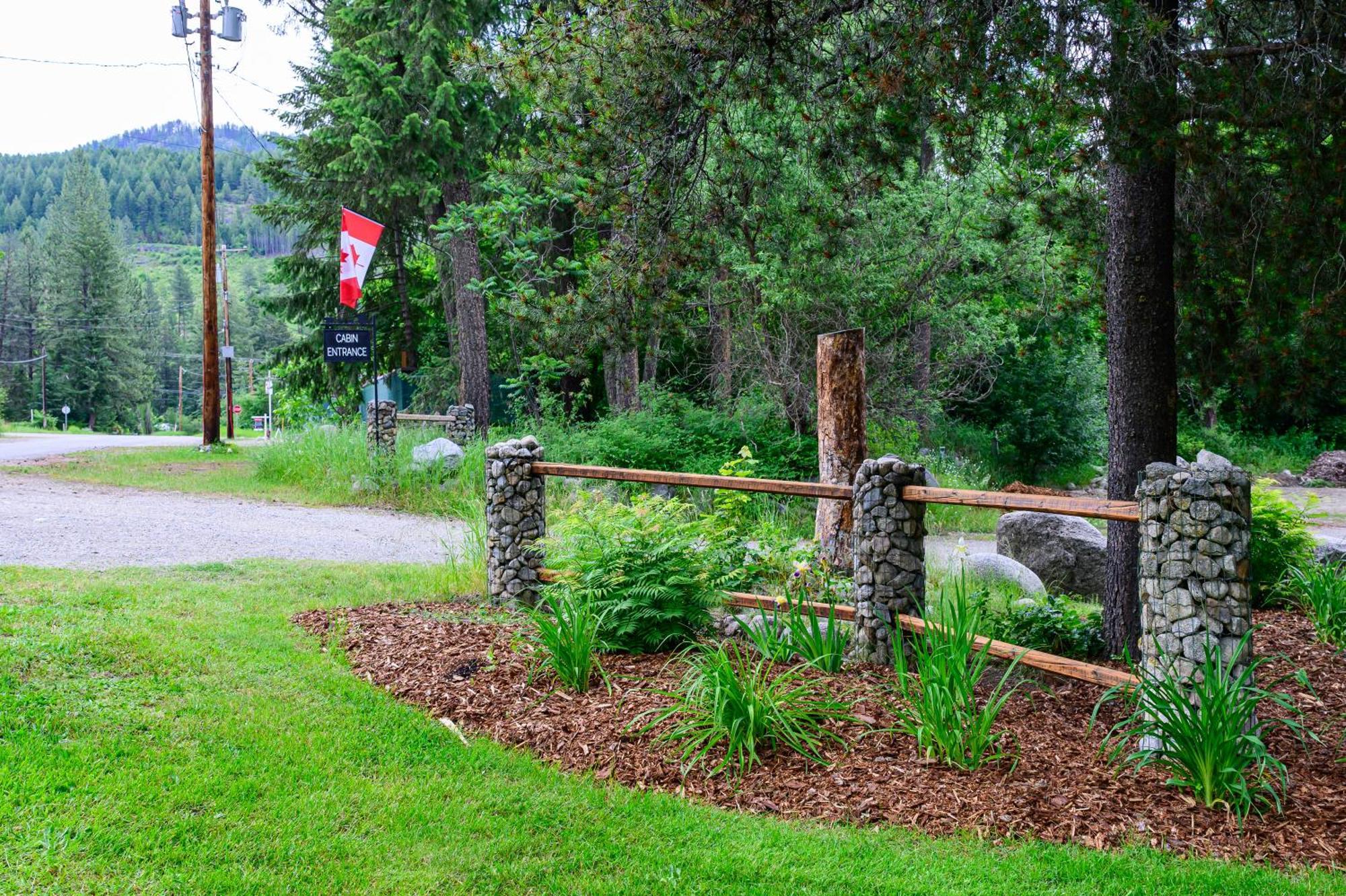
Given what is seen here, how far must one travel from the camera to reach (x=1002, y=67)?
15.9 ft

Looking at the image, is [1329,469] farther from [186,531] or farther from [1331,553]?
[186,531]

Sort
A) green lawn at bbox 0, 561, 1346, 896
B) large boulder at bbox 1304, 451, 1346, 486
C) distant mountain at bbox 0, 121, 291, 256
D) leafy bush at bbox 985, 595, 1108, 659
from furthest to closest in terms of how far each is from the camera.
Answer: distant mountain at bbox 0, 121, 291, 256 < large boulder at bbox 1304, 451, 1346, 486 < leafy bush at bbox 985, 595, 1108, 659 < green lawn at bbox 0, 561, 1346, 896

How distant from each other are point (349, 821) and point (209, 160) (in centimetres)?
2026

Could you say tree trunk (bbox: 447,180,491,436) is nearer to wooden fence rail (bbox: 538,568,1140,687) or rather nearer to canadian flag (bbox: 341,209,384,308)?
canadian flag (bbox: 341,209,384,308)

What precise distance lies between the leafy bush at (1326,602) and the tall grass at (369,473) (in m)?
8.30

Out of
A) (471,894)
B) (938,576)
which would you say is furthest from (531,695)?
(938,576)

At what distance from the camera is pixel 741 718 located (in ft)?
13.8

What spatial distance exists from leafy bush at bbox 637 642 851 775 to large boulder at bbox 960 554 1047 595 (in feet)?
12.9

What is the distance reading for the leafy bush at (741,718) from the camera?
164 inches

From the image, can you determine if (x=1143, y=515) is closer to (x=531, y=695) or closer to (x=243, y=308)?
(x=531, y=695)

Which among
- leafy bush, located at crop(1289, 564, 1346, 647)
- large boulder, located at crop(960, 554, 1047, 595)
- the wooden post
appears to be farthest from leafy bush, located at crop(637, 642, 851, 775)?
large boulder, located at crop(960, 554, 1047, 595)

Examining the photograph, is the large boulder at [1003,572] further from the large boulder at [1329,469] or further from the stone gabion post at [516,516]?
the large boulder at [1329,469]

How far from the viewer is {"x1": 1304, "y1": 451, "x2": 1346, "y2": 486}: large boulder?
22953mm

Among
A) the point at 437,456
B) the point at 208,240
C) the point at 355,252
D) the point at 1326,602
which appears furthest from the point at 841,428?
the point at 208,240
